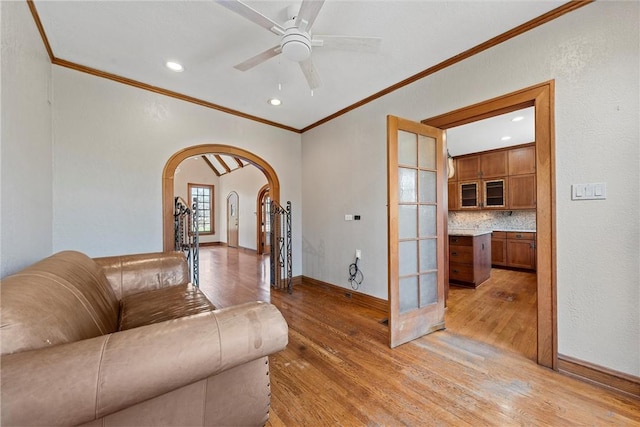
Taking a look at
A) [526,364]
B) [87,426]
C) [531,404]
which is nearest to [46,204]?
[87,426]

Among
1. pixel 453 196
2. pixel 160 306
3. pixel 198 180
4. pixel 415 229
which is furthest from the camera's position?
pixel 198 180

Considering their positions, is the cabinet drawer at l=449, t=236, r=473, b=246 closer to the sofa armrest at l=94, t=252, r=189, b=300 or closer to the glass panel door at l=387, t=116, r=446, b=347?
the glass panel door at l=387, t=116, r=446, b=347

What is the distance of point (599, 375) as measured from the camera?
175cm

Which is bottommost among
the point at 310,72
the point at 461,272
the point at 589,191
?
the point at 461,272

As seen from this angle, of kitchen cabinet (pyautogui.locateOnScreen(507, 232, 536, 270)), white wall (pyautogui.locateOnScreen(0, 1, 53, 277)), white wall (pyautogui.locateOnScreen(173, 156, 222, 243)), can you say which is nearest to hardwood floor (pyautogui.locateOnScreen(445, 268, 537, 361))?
kitchen cabinet (pyautogui.locateOnScreen(507, 232, 536, 270))

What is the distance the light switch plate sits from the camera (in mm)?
1755

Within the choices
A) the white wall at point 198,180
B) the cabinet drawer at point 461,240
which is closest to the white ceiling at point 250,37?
the cabinet drawer at point 461,240

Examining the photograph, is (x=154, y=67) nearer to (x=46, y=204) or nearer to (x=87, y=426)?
(x=46, y=204)

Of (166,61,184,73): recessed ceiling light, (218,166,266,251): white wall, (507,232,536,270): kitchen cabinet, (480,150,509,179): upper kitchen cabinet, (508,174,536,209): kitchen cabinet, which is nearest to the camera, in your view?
(166,61,184,73): recessed ceiling light

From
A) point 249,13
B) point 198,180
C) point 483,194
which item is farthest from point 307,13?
point 198,180

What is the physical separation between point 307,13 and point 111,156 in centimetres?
268

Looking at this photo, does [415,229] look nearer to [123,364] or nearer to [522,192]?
[123,364]

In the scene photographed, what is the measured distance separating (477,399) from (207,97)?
4.11m

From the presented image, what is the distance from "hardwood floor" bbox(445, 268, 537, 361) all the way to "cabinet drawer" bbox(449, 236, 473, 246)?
2.33 ft
